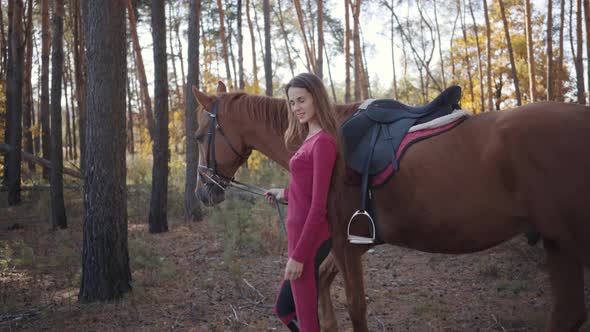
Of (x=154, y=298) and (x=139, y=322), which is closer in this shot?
(x=139, y=322)

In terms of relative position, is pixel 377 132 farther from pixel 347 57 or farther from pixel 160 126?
pixel 347 57

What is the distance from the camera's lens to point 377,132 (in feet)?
9.16

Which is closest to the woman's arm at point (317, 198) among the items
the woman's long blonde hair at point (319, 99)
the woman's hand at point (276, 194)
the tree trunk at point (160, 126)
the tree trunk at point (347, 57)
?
the woman's long blonde hair at point (319, 99)

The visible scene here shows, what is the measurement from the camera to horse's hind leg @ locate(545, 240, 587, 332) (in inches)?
100

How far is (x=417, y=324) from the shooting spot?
3.91 meters

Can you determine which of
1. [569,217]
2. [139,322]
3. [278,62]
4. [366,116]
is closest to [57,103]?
[139,322]

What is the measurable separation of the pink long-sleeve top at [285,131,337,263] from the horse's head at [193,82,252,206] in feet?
5.00

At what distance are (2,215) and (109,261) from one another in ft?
24.1

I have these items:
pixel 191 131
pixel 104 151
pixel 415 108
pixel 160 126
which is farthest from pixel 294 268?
pixel 191 131

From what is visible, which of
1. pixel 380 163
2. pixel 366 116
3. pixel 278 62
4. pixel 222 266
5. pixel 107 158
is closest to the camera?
pixel 380 163

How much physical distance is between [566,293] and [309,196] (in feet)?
5.68

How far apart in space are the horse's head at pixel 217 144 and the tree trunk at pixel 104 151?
123 cm

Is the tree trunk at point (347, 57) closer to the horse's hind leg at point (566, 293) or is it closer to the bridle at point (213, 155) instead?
the bridle at point (213, 155)

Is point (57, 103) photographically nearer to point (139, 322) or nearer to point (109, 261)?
point (109, 261)
